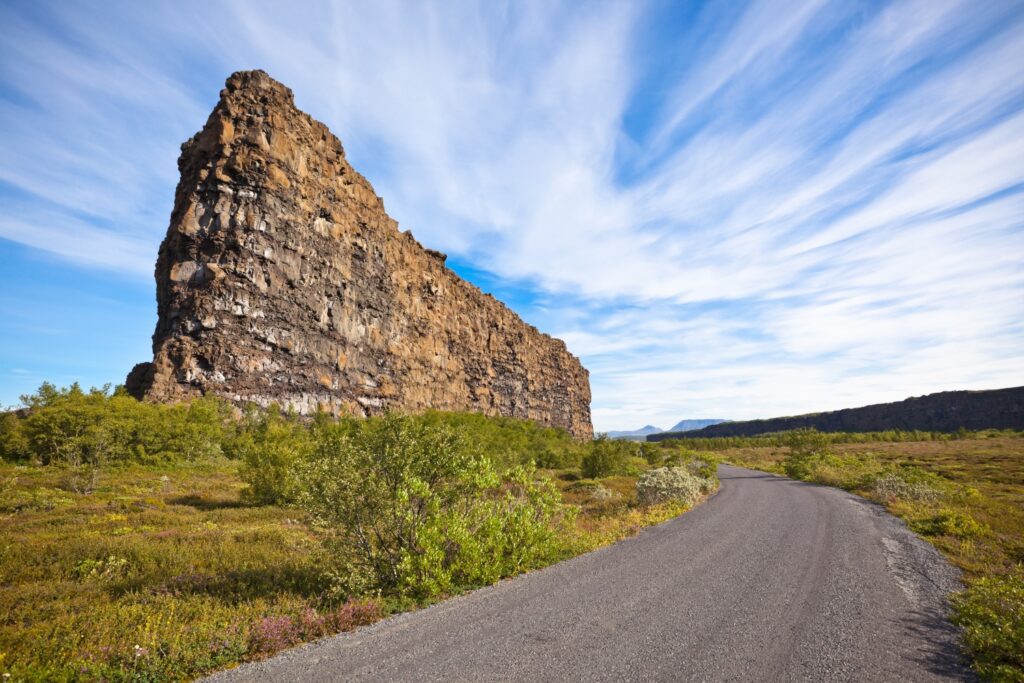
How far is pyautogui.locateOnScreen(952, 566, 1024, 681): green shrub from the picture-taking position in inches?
228

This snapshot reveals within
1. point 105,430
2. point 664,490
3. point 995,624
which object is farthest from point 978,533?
point 105,430

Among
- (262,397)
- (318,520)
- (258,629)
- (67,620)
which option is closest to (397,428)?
(318,520)

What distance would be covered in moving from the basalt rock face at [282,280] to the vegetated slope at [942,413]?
116m

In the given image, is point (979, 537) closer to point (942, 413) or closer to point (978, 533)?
point (978, 533)

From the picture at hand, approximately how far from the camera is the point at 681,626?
707 cm

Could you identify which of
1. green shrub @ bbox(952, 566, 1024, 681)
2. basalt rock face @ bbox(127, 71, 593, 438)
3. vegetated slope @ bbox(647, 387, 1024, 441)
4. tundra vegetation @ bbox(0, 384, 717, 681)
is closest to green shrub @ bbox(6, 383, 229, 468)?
basalt rock face @ bbox(127, 71, 593, 438)

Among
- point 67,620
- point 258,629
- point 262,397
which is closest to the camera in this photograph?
point 258,629

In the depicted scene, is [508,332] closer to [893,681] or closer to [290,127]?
[290,127]

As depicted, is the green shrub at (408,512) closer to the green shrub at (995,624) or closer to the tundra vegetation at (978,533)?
the green shrub at (995,624)

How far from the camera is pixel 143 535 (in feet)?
45.8

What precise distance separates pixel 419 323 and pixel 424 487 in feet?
240

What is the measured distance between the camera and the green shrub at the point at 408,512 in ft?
29.2

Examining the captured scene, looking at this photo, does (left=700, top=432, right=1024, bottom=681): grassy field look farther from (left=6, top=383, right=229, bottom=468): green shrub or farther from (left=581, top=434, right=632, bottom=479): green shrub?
(left=6, top=383, right=229, bottom=468): green shrub

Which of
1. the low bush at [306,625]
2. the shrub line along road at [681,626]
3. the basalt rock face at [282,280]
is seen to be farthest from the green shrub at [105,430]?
the shrub line along road at [681,626]
